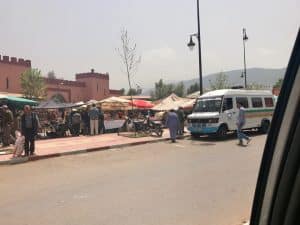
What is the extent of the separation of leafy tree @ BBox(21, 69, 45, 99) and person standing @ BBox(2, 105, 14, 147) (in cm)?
3374

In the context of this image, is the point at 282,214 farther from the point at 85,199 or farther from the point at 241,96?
the point at 241,96

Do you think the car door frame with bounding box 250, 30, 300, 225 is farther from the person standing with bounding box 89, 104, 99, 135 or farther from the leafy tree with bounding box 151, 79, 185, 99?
the leafy tree with bounding box 151, 79, 185, 99

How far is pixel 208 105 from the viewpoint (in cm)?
2312

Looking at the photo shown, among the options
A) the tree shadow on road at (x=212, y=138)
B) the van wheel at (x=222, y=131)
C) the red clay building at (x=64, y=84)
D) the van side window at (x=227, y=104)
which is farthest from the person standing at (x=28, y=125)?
the red clay building at (x=64, y=84)

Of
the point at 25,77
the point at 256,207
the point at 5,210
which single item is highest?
the point at 25,77

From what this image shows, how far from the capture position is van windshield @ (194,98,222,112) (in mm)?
22609

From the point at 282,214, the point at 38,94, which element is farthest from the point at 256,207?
the point at 38,94

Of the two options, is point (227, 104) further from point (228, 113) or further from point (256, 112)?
point (256, 112)

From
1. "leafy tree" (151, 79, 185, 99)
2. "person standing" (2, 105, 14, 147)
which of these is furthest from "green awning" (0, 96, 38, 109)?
"leafy tree" (151, 79, 185, 99)

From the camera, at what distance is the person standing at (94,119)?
27.1 m

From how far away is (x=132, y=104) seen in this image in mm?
32562

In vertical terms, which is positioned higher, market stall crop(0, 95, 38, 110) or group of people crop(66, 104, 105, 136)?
market stall crop(0, 95, 38, 110)

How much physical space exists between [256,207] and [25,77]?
183 ft

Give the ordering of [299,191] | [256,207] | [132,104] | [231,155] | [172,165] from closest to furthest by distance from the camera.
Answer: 1. [299,191]
2. [256,207]
3. [172,165]
4. [231,155]
5. [132,104]
